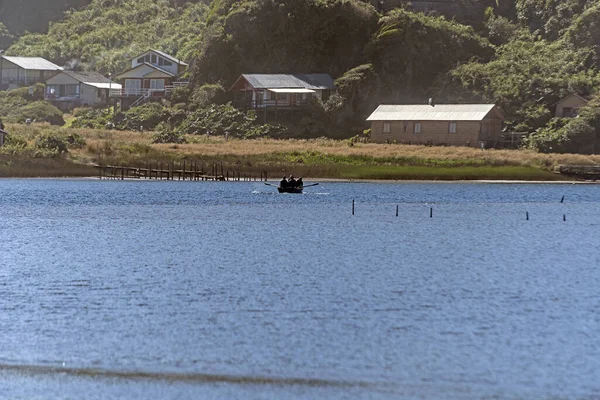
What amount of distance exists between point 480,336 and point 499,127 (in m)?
110

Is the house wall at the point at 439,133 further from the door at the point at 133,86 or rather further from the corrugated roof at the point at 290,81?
the door at the point at 133,86

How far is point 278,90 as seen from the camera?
161 meters

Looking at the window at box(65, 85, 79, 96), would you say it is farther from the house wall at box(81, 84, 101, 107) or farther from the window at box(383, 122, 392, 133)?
the window at box(383, 122, 392, 133)

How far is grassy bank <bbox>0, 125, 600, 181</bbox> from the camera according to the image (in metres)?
126

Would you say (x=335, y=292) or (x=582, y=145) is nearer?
(x=335, y=292)

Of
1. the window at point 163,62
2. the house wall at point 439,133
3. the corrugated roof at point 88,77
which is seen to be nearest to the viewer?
the house wall at point 439,133

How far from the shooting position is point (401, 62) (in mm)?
169625

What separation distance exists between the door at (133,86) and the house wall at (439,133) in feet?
151

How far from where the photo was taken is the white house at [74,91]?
18875 cm

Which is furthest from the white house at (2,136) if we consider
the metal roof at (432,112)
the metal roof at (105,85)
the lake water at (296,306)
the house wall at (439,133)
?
the metal roof at (105,85)

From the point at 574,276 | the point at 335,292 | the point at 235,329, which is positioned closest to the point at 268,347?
the point at 235,329

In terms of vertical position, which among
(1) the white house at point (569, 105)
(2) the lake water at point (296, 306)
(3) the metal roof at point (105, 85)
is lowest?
(2) the lake water at point (296, 306)

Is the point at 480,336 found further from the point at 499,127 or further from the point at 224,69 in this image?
the point at 224,69

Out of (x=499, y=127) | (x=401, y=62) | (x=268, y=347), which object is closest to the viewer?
(x=268, y=347)
